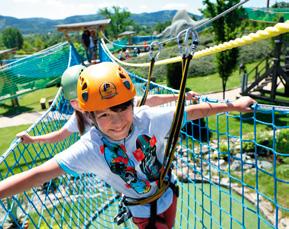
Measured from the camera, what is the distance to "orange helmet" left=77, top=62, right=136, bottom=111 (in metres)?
1.25

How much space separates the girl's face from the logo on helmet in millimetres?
60

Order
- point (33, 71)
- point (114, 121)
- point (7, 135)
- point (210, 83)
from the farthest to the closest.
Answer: point (210, 83)
point (33, 71)
point (7, 135)
point (114, 121)

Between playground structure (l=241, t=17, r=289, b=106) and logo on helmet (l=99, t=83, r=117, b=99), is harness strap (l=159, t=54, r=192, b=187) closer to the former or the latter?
logo on helmet (l=99, t=83, r=117, b=99)

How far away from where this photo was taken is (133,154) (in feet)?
4.60

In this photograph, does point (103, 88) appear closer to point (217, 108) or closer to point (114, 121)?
point (114, 121)

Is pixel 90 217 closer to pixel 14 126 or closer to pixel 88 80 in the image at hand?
pixel 88 80

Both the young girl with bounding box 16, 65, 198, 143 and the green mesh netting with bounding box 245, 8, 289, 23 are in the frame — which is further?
the green mesh netting with bounding box 245, 8, 289, 23

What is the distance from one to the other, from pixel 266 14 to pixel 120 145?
1139 cm

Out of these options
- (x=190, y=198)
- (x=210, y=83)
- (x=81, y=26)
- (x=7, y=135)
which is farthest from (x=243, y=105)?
(x=210, y=83)

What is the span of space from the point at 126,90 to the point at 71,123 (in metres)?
0.97

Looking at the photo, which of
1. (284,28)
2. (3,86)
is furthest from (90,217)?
(3,86)

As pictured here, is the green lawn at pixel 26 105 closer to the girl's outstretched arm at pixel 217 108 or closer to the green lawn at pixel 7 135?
the green lawn at pixel 7 135

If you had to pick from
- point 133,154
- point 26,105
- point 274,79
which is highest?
point 133,154

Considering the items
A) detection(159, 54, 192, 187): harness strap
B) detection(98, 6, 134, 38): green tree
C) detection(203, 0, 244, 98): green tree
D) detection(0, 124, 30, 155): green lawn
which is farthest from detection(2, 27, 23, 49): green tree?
detection(159, 54, 192, 187): harness strap
